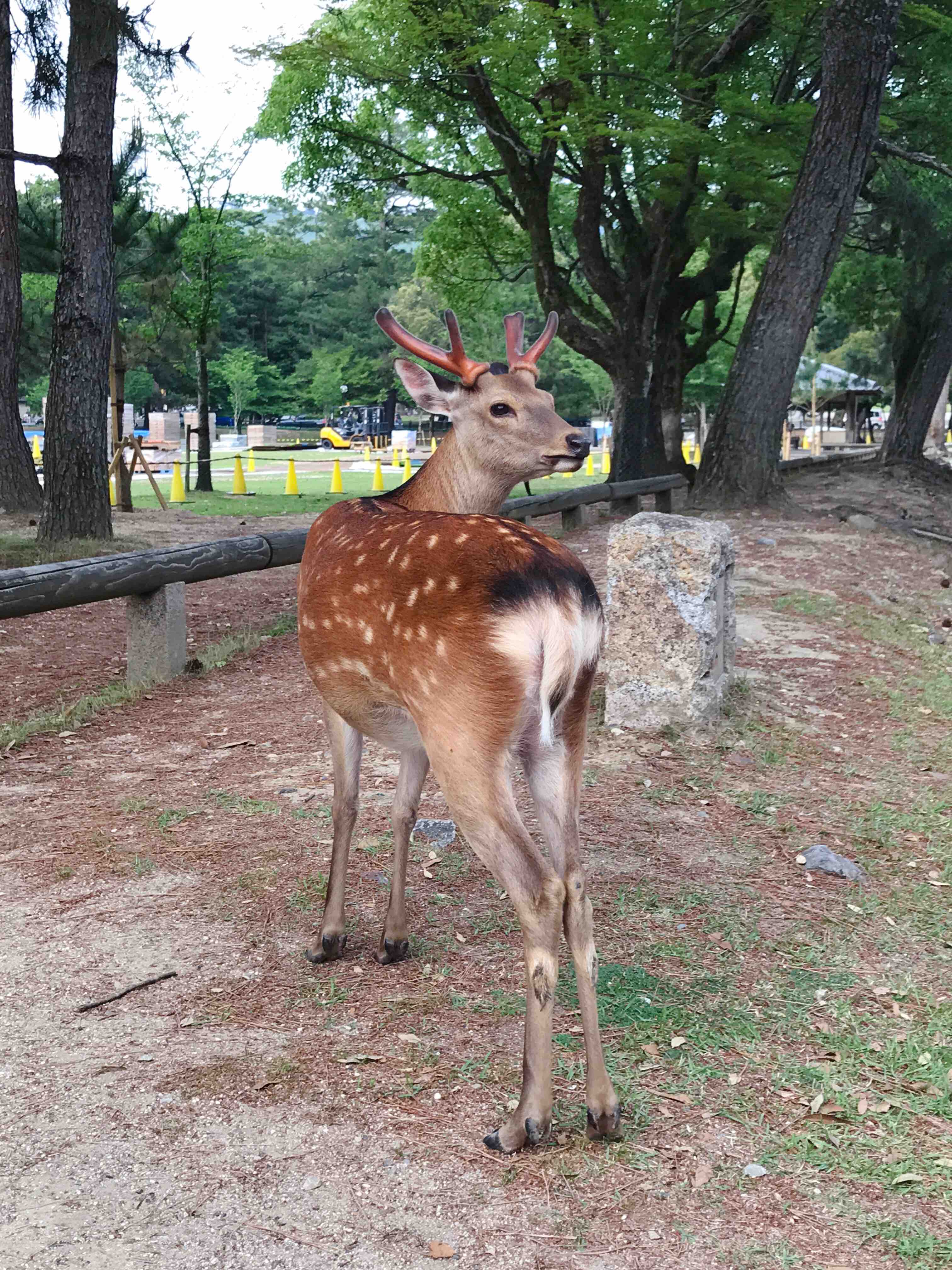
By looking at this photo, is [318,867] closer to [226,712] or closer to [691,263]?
[226,712]

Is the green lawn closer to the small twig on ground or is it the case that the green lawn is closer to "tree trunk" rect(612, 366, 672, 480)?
"tree trunk" rect(612, 366, 672, 480)

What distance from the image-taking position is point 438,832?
16.1 feet

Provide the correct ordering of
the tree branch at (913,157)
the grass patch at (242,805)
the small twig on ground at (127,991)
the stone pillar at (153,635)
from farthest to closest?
the tree branch at (913,157) < the stone pillar at (153,635) < the grass patch at (242,805) < the small twig on ground at (127,991)

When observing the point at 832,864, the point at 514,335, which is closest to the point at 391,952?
the point at 832,864

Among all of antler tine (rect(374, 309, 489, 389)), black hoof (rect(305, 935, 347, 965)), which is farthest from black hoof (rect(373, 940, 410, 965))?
antler tine (rect(374, 309, 489, 389))

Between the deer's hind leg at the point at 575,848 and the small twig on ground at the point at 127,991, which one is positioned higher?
the deer's hind leg at the point at 575,848

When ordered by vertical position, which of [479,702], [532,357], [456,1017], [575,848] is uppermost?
[532,357]

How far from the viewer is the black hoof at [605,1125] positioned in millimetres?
2850

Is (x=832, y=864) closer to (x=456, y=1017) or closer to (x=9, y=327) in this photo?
(x=456, y=1017)

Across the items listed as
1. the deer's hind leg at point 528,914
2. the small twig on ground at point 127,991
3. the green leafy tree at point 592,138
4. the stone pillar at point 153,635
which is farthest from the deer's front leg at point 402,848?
the green leafy tree at point 592,138

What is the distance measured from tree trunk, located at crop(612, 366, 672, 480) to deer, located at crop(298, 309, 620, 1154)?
13661mm

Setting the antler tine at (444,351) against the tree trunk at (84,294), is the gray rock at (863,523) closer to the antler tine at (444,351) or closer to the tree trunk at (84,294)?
the tree trunk at (84,294)

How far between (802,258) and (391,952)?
11.0 meters

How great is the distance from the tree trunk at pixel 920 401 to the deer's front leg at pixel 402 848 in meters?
17.3
